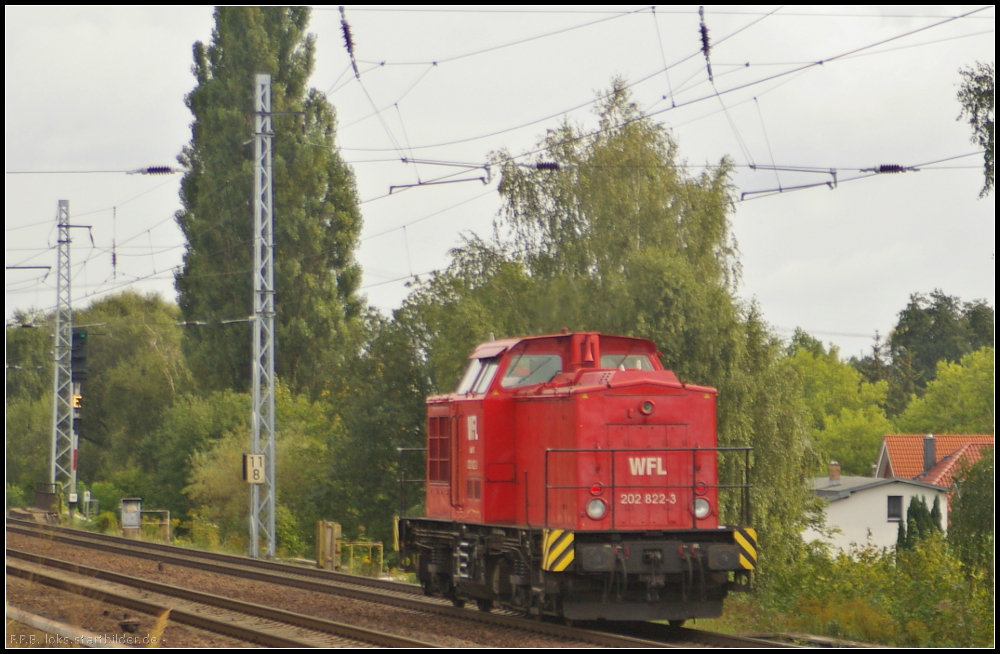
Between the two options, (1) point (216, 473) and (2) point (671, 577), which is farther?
(1) point (216, 473)

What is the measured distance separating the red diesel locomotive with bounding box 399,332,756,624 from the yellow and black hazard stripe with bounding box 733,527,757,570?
0.02m

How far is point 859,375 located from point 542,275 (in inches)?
2583

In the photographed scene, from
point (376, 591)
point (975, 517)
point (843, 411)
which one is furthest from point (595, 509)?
point (843, 411)

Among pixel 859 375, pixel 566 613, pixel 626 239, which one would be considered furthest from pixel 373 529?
pixel 859 375

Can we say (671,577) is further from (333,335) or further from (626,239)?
(333,335)

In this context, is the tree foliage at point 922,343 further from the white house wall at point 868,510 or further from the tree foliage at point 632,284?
the tree foliage at point 632,284

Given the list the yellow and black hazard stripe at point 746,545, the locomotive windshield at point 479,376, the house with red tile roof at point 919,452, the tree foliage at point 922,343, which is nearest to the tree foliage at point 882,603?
the yellow and black hazard stripe at point 746,545

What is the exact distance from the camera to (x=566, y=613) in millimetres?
11891

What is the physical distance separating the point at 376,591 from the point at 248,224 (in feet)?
94.3

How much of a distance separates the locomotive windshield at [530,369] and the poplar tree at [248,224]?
3014 cm

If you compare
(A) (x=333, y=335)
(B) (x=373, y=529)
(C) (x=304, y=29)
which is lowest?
(B) (x=373, y=529)

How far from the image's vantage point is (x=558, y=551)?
11453 millimetres

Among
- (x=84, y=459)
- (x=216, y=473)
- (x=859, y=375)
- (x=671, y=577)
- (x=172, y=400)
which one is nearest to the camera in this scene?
(x=671, y=577)

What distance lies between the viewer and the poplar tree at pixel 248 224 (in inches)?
1706
